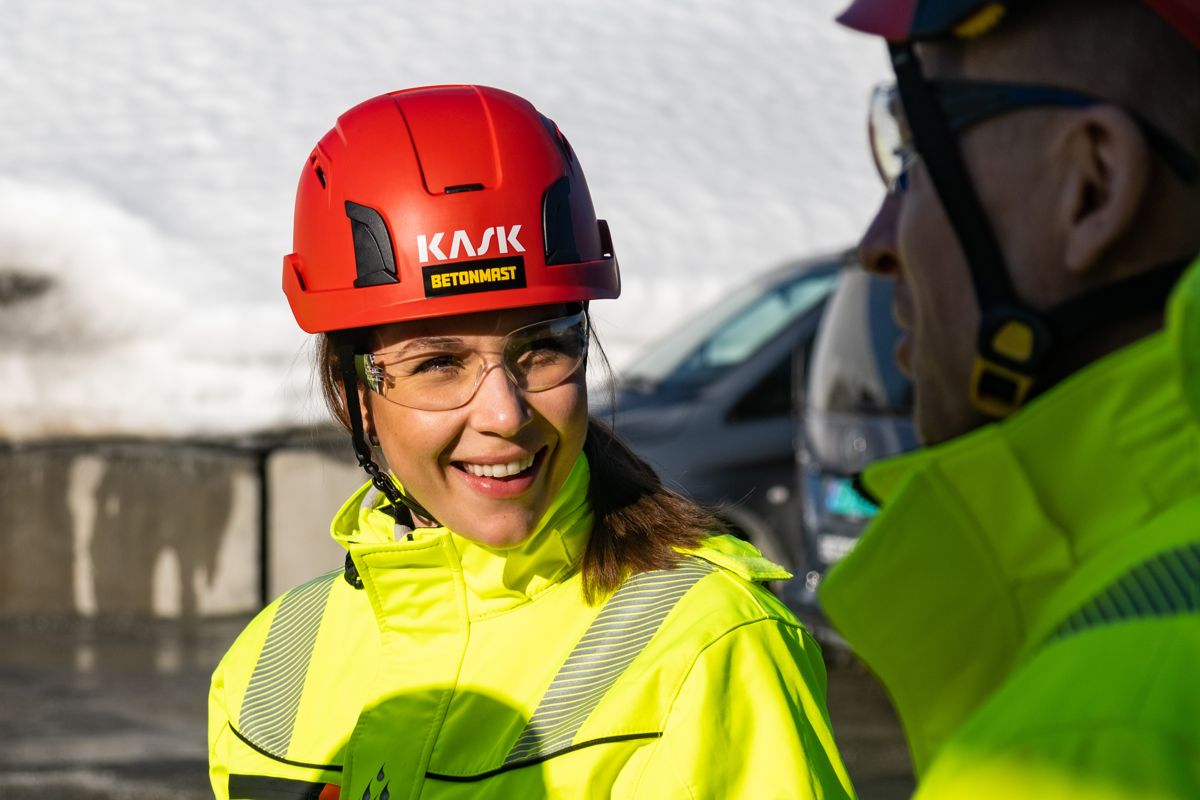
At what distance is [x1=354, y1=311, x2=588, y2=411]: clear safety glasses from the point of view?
2750 millimetres

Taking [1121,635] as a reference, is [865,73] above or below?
above

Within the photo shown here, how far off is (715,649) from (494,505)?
515mm

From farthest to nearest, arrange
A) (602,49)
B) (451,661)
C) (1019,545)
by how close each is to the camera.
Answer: (602,49) < (451,661) < (1019,545)

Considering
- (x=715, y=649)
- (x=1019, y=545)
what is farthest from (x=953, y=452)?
(x=715, y=649)

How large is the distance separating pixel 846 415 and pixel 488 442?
5194 millimetres

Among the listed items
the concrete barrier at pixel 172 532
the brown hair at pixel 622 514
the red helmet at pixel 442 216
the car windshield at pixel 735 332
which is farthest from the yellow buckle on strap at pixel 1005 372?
the concrete barrier at pixel 172 532

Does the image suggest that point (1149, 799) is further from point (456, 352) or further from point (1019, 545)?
point (456, 352)

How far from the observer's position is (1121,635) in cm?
112

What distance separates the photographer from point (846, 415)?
25.4ft

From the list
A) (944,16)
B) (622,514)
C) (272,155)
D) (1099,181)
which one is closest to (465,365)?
(622,514)

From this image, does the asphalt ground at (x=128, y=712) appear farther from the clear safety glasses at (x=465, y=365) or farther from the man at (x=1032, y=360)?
the man at (x=1032, y=360)

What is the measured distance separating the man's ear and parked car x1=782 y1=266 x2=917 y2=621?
6.05 metres

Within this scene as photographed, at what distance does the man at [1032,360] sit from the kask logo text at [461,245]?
126 centimetres

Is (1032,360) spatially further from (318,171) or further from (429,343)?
(318,171)
